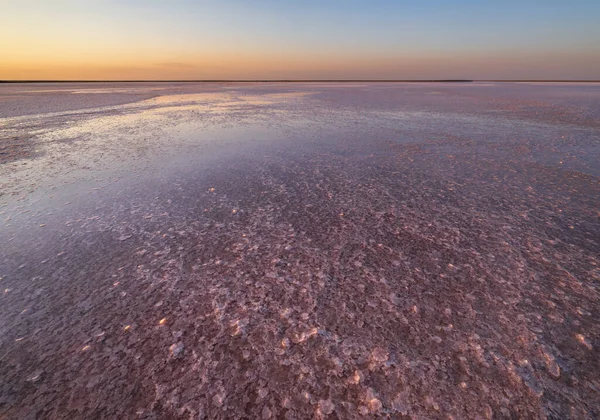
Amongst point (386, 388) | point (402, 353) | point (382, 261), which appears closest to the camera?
point (386, 388)

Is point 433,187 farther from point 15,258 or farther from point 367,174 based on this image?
point 15,258

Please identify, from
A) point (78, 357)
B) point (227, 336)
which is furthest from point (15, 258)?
point (227, 336)

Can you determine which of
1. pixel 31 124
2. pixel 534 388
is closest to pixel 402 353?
pixel 534 388

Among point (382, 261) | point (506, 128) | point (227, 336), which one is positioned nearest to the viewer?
point (227, 336)

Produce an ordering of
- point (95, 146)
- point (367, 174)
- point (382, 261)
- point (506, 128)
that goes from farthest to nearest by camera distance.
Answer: point (506, 128)
point (95, 146)
point (367, 174)
point (382, 261)

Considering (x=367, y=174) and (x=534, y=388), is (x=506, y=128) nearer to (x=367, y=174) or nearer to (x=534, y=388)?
(x=367, y=174)

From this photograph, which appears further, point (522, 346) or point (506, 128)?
point (506, 128)
